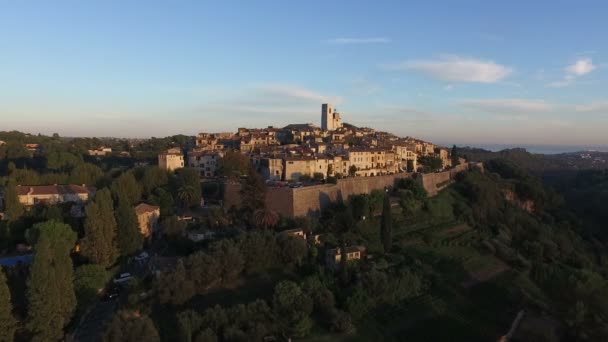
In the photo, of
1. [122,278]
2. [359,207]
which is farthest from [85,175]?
[359,207]

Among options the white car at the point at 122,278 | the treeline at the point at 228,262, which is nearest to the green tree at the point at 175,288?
the treeline at the point at 228,262

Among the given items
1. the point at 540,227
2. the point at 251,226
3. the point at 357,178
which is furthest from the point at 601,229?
the point at 251,226

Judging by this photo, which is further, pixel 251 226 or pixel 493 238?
pixel 493 238

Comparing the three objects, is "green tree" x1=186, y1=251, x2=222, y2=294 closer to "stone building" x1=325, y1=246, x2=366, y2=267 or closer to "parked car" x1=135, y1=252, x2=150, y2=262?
"parked car" x1=135, y1=252, x2=150, y2=262

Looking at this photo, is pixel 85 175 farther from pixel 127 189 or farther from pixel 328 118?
pixel 328 118

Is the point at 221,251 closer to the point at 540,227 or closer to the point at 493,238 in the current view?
the point at 493,238

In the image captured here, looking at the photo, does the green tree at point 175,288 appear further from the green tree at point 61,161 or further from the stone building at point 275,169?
the green tree at point 61,161
